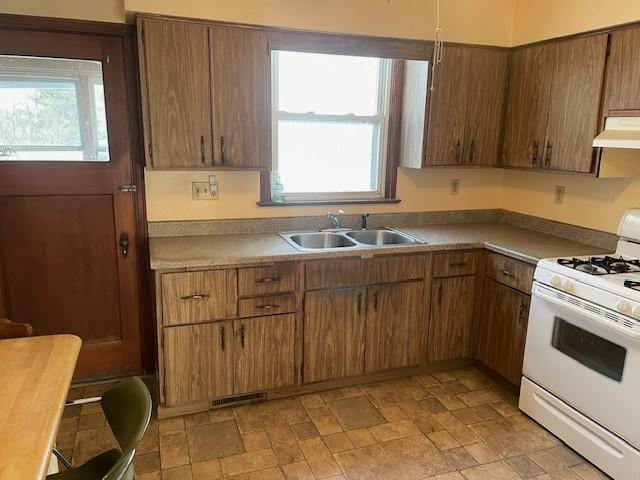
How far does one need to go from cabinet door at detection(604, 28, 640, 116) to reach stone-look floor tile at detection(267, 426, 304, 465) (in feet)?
8.10

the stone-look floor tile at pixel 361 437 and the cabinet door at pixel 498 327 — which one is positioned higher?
the cabinet door at pixel 498 327

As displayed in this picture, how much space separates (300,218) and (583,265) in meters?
1.72

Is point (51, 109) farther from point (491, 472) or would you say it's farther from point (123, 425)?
point (491, 472)

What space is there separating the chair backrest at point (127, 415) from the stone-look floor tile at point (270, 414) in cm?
119

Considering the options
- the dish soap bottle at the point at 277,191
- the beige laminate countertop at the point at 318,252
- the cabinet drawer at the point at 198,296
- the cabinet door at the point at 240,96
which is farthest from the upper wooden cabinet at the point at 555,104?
the cabinet drawer at the point at 198,296

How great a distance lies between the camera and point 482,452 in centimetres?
244

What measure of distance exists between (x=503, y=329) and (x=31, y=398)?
254cm

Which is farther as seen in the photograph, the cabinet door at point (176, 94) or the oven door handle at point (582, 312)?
the cabinet door at point (176, 94)

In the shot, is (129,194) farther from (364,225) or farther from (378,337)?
(378,337)

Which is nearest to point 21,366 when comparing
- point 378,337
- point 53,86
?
point 53,86

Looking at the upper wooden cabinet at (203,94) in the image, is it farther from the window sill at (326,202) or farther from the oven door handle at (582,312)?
the oven door handle at (582,312)

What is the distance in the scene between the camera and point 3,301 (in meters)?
2.79

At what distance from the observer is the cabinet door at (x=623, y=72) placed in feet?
8.20

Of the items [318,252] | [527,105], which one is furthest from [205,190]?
[527,105]
